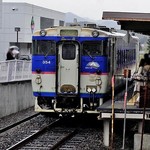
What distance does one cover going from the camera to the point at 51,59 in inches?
592

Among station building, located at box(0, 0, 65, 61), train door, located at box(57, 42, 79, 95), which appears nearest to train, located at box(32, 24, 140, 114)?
train door, located at box(57, 42, 79, 95)

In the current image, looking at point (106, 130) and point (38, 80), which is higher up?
point (38, 80)

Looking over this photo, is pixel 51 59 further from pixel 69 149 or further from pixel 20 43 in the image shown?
pixel 20 43

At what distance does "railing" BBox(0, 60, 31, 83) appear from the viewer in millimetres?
18750

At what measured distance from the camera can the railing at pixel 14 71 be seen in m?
18.8

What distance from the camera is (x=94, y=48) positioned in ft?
48.9

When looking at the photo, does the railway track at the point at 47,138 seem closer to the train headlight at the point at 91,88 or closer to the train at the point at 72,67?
the train at the point at 72,67

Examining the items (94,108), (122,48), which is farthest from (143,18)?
(122,48)

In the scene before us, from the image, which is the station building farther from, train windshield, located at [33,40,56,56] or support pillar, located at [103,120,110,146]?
support pillar, located at [103,120,110,146]

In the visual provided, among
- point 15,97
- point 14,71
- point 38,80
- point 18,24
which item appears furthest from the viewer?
point 18,24

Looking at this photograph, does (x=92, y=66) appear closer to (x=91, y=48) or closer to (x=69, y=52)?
(x=91, y=48)

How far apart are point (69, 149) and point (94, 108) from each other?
2.92m

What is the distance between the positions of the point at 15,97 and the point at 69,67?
5310 millimetres

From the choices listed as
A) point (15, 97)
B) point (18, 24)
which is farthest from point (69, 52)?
point (18, 24)
